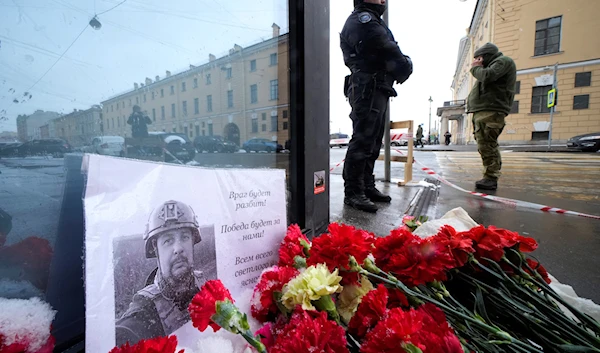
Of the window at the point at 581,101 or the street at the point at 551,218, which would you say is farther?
the window at the point at 581,101

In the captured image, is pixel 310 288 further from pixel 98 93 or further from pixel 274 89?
pixel 274 89

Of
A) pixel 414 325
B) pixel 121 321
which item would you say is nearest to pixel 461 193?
pixel 414 325

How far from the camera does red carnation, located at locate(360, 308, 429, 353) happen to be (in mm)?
504

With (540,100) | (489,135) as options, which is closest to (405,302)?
(489,135)

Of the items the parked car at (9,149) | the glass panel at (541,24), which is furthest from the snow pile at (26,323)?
the glass panel at (541,24)

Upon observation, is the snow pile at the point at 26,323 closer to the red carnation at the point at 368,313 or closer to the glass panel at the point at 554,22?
the red carnation at the point at 368,313

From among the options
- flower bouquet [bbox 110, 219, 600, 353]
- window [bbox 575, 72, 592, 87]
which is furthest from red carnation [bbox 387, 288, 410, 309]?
window [bbox 575, 72, 592, 87]

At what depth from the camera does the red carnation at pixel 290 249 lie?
81 centimetres

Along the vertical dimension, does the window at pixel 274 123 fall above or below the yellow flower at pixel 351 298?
above

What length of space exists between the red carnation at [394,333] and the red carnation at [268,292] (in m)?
0.22

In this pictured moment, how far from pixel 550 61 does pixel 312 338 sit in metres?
23.6

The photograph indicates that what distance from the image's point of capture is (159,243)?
2.16 ft

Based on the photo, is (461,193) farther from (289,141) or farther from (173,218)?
(173,218)

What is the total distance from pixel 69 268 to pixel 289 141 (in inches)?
37.9
